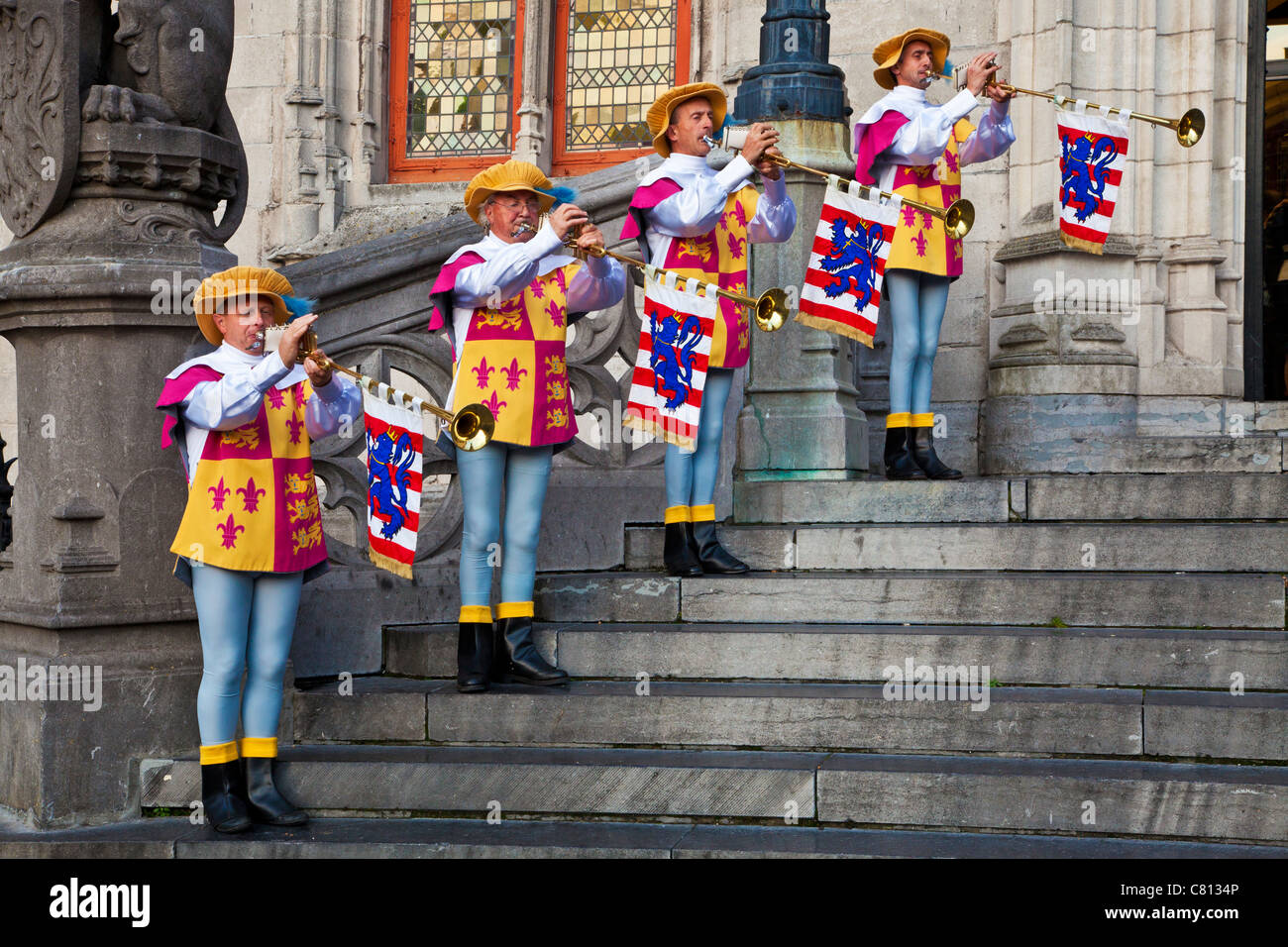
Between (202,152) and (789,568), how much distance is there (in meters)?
2.85

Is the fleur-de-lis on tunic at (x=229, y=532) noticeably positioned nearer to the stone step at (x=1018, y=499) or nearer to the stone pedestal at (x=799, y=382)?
the stone step at (x=1018, y=499)

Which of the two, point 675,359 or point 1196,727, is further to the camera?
point 675,359

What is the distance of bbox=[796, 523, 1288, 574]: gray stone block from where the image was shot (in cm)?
586

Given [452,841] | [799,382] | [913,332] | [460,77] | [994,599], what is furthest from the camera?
[460,77]

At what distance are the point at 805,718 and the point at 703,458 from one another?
52.8 inches

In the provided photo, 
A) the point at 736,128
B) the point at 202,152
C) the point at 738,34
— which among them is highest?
the point at 738,34

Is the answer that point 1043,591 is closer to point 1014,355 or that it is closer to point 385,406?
point 385,406

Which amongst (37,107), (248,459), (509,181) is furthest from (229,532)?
(37,107)

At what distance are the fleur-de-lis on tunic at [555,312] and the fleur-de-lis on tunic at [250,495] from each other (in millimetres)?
1277

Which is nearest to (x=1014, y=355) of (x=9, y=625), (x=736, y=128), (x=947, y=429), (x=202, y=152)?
(x=947, y=429)

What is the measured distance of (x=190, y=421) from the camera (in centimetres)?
503

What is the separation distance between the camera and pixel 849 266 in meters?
6.54

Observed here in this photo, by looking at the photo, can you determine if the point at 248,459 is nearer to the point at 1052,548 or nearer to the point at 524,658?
the point at 524,658

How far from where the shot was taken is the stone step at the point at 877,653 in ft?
16.9
